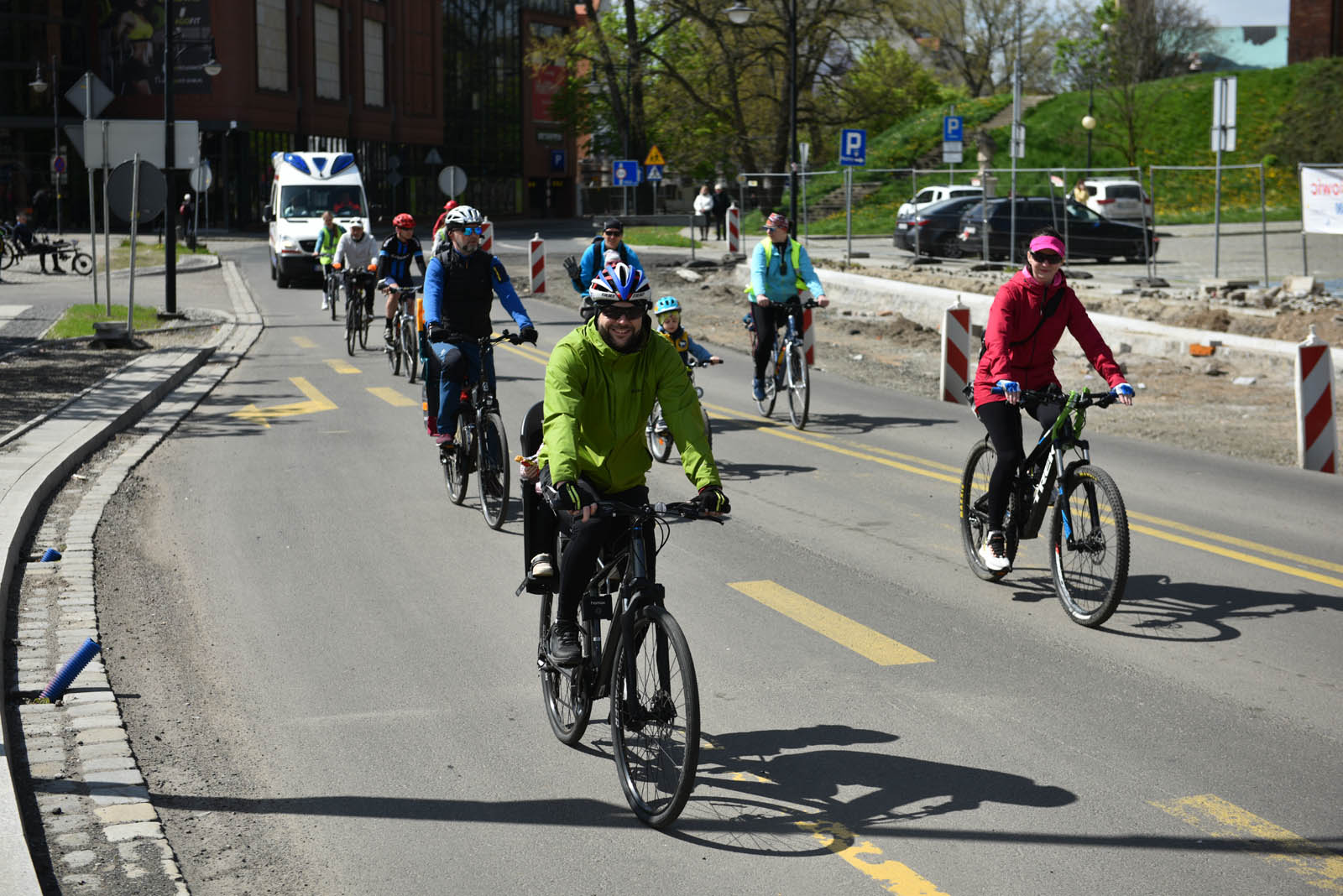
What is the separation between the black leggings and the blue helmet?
3.23 metres

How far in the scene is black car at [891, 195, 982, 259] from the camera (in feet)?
103

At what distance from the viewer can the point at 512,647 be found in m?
6.82

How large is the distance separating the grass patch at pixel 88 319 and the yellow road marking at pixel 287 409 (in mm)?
6696

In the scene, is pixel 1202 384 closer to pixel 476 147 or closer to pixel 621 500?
pixel 621 500

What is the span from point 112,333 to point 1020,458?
15.5 m

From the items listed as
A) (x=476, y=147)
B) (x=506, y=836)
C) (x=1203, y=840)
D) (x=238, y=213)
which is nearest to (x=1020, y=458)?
(x=1203, y=840)

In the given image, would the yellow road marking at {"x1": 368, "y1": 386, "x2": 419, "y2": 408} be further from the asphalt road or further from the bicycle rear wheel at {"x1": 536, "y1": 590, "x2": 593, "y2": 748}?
the bicycle rear wheel at {"x1": 536, "y1": 590, "x2": 593, "y2": 748}

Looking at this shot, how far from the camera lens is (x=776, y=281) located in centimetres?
1388

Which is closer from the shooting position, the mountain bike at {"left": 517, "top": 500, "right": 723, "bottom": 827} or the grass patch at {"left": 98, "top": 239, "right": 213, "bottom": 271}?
the mountain bike at {"left": 517, "top": 500, "right": 723, "bottom": 827}

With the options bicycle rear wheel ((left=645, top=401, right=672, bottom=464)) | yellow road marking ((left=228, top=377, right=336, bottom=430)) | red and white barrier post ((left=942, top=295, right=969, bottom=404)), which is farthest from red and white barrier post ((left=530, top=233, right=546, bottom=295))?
bicycle rear wheel ((left=645, top=401, right=672, bottom=464))

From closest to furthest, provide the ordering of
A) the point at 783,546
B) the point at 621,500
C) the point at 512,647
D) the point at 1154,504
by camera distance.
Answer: the point at 621,500, the point at 512,647, the point at 783,546, the point at 1154,504

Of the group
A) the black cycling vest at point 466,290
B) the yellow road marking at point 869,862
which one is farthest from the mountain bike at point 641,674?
the black cycling vest at point 466,290

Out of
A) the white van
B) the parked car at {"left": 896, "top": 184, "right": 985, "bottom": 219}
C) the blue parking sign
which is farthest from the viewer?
the parked car at {"left": 896, "top": 184, "right": 985, "bottom": 219}

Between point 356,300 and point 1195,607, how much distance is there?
15.2 m
